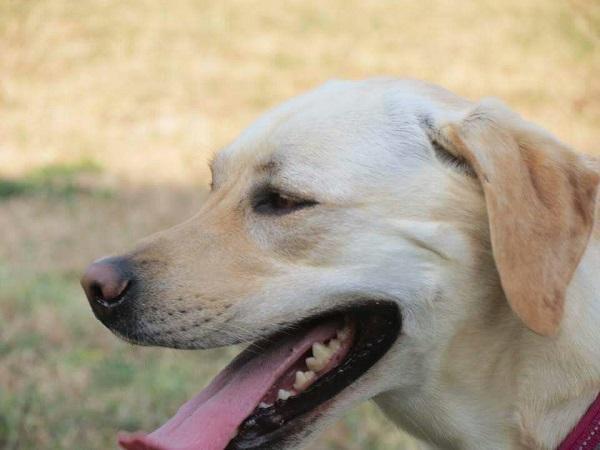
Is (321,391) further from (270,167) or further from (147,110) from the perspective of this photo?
(147,110)

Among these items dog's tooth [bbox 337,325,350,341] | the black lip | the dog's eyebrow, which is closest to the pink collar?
the black lip

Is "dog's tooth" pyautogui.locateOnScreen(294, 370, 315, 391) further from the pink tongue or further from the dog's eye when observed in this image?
the dog's eye

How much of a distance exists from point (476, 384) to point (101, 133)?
8.56 meters

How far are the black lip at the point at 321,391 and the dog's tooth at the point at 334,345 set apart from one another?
0.13 feet

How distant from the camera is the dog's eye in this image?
2932 mm

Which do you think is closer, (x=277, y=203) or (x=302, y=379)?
(x=302, y=379)

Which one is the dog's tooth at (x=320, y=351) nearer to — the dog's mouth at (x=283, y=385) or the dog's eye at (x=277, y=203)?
the dog's mouth at (x=283, y=385)

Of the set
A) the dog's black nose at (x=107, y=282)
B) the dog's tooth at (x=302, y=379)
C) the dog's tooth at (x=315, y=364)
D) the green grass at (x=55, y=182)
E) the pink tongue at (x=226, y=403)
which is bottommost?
the green grass at (x=55, y=182)

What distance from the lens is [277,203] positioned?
2.98 meters

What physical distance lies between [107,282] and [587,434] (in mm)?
1339

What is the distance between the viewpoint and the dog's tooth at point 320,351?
2.90 m

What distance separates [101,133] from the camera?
10.9 m

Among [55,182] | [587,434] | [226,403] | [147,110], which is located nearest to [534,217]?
[587,434]

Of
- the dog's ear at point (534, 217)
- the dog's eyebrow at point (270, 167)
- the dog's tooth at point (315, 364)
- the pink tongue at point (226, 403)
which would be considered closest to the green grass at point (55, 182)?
the dog's eyebrow at point (270, 167)
